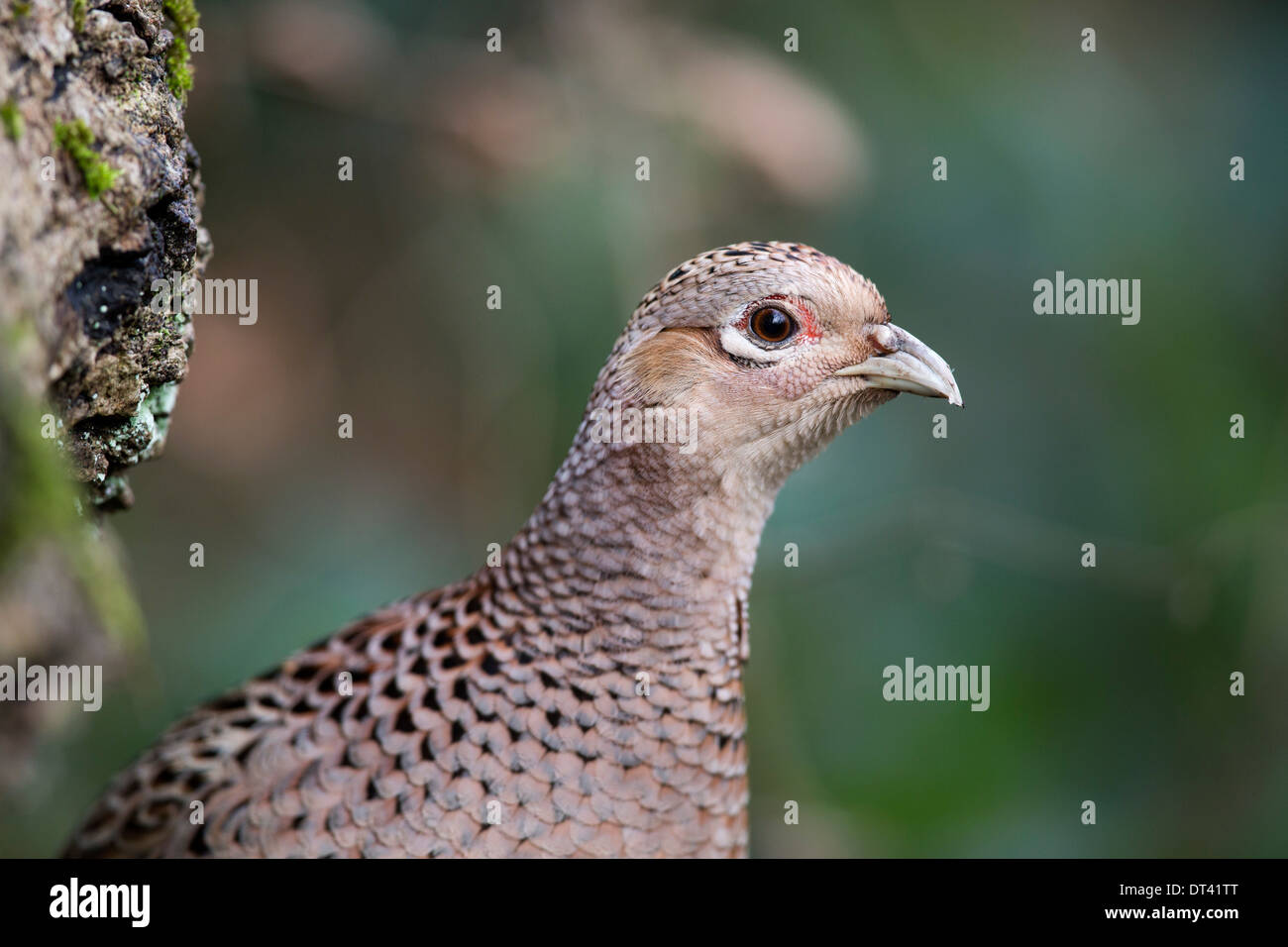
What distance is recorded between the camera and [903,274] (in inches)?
278

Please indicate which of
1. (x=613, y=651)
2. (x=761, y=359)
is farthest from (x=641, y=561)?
(x=761, y=359)

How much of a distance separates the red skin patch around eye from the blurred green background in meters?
3.12

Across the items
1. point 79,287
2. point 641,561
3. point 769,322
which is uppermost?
point 769,322

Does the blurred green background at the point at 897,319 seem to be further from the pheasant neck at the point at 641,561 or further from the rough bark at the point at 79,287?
the rough bark at the point at 79,287

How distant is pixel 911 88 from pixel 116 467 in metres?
5.92

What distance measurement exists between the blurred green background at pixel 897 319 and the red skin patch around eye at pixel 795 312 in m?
3.12

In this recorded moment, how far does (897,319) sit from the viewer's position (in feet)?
22.7

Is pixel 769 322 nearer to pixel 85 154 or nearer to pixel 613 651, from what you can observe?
pixel 613 651

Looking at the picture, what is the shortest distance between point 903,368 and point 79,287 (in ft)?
6.71

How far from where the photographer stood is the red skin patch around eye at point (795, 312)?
A: 3.18 meters

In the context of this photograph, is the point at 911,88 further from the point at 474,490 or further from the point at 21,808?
the point at 21,808

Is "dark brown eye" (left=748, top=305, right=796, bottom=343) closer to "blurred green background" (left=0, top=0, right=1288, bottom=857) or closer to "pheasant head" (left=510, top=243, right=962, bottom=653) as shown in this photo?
"pheasant head" (left=510, top=243, right=962, bottom=653)

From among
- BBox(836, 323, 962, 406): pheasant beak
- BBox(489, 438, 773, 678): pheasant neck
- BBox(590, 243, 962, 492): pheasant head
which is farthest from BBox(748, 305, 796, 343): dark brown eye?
BBox(489, 438, 773, 678): pheasant neck
